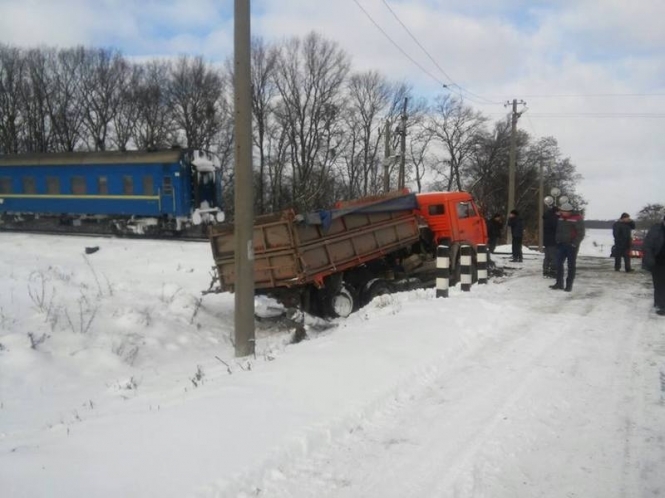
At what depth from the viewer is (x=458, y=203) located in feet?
45.3

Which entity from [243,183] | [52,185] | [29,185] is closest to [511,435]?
[243,183]

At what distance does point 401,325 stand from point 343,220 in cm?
448

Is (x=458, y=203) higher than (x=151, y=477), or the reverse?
(x=458, y=203)

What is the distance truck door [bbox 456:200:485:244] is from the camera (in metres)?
13.7

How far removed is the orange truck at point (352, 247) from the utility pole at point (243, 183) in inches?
107

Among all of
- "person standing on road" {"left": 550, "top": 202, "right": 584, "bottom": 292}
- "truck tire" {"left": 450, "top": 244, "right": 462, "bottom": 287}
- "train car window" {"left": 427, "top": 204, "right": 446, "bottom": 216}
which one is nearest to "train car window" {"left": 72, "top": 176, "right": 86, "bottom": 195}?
"train car window" {"left": 427, "top": 204, "right": 446, "bottom": 216}

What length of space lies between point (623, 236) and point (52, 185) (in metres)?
21.9

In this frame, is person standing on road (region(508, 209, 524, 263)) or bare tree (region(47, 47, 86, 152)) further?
bare tree (region(47, 47, 86, 152))

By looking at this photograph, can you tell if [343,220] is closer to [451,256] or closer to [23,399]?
[451,256]

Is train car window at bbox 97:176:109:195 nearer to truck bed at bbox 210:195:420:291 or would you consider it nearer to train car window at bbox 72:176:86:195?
train car window at bbox 72:176:86:195

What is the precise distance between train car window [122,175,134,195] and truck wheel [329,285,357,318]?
13629 mm

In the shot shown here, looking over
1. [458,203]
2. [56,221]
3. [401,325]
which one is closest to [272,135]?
[56,221]

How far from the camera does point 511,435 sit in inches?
154

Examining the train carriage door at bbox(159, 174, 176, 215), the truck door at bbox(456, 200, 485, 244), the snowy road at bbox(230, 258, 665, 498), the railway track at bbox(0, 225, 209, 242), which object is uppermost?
the train carriage door at bbox(159, 174, 176, 215)
